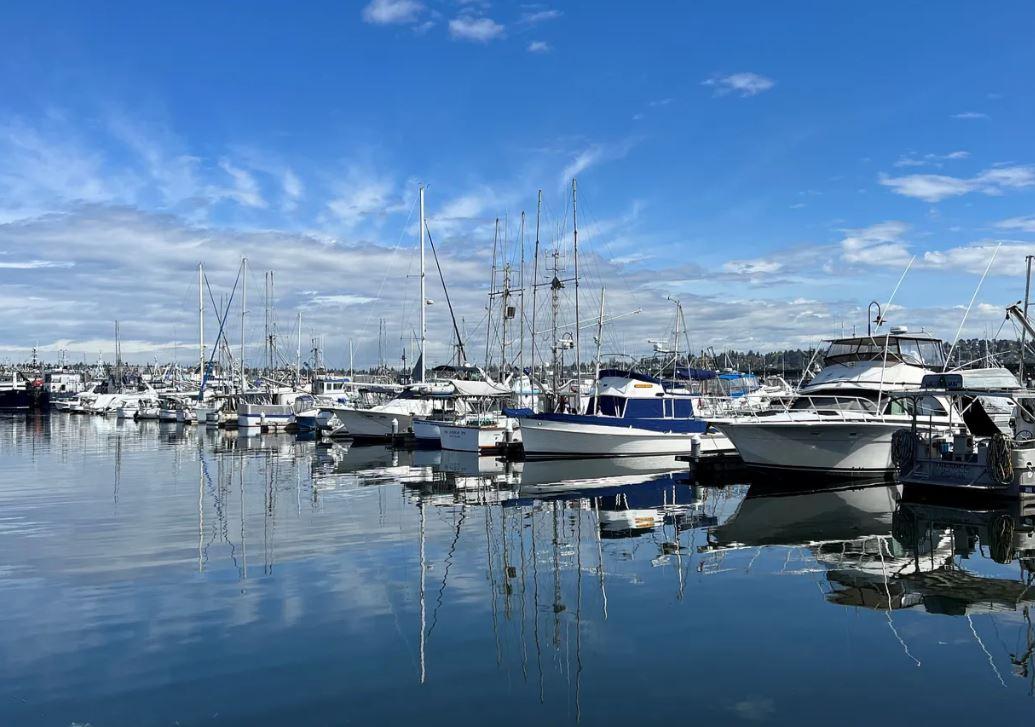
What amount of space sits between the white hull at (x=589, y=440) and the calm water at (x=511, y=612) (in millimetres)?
12716

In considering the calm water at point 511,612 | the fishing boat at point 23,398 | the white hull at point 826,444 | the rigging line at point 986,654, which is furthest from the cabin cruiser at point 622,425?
the fishing boat at point 23,398

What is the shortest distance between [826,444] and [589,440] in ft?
40.2

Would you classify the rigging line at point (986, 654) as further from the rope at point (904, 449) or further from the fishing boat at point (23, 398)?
the fishing boat at point (23, 398)

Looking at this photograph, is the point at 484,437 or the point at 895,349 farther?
the point at 484,437

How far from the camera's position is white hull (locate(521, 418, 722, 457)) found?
3734 centimetres

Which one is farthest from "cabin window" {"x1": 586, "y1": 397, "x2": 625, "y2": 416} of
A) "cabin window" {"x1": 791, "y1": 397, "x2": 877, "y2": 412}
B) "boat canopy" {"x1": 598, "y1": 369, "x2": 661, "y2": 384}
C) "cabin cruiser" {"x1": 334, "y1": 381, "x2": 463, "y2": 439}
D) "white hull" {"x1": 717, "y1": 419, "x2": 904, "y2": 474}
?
"cabin cruiser" {"x1": 334, "y1": 381, "x2": 463, "y2": 439}

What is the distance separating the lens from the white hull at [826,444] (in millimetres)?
27734

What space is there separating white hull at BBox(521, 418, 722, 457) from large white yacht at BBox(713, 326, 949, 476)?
550 centimetres

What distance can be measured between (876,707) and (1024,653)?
10.4ft

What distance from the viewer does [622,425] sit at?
37781mm

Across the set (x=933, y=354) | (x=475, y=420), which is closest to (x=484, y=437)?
(x=475, y=420)

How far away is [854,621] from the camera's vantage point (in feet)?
39.1

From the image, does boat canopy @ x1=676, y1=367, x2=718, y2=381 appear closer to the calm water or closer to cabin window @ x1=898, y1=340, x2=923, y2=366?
cabin window @ x1=898, y1=340, x2=923, y2=366

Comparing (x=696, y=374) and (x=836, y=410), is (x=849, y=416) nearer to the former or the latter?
(x=836, y=410)
